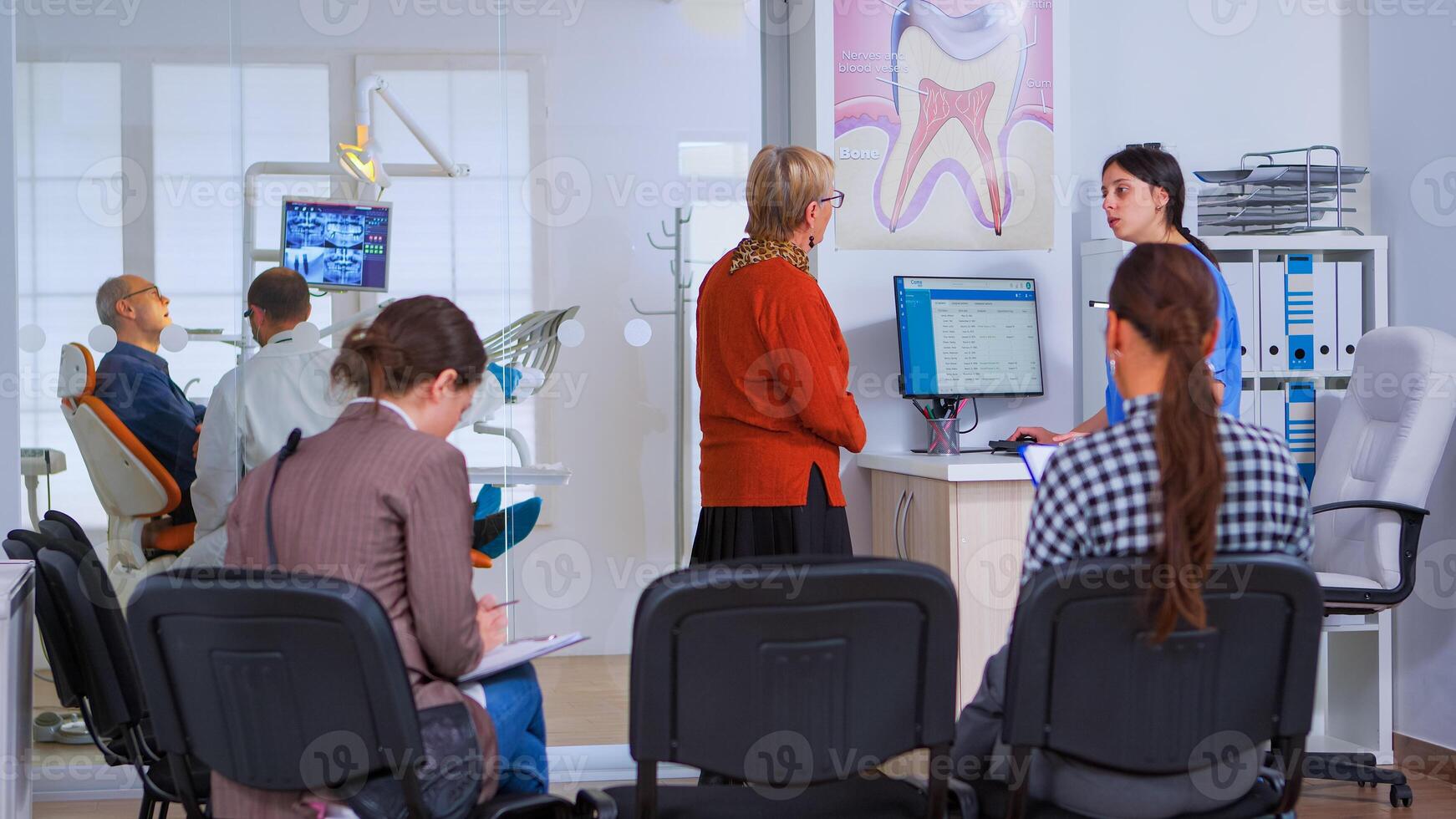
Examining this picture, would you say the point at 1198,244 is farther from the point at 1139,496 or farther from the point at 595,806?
the point at 595,806

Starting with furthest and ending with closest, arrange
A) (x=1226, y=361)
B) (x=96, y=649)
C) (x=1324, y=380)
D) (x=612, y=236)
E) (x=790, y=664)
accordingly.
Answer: (x=1324, y=380) → (x=612, y=236) → (x=1226, y=361) → (x=96, y=649) → (x=790, y=664)

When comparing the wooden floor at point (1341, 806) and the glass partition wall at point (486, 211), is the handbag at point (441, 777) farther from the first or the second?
the glass partition wall at point (486, 211)

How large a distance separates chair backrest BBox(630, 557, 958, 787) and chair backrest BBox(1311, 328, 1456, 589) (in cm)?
219

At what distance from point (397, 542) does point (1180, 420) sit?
106 centimetres

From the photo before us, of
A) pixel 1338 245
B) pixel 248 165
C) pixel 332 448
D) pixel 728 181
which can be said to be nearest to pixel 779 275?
pixel 728 181

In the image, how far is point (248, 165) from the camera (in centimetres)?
350

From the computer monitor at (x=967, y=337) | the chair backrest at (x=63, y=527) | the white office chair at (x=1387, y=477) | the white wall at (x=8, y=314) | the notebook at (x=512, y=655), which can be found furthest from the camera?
the computer monitor at (x=967, y=337)

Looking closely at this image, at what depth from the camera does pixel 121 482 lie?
138 inches

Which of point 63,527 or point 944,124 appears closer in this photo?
point 63,527

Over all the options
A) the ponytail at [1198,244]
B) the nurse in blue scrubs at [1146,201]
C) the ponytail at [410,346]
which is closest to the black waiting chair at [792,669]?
the ponytail at [410,346]

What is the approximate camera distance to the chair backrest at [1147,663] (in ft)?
5.32

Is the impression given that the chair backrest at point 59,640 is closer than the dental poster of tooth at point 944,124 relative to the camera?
Yes

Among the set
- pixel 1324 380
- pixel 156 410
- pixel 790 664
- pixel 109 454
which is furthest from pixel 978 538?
pixel 109 454

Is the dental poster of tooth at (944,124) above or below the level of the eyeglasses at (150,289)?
above
